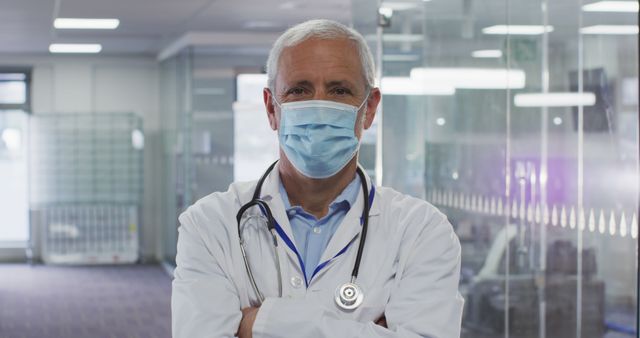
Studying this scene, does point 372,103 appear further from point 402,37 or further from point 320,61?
point 402,37

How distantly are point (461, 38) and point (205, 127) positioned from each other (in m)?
6.41

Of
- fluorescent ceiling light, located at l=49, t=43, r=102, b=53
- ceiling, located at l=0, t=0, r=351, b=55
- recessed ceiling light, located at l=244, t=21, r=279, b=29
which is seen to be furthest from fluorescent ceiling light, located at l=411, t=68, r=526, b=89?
fluorescent ceiling light, located at l=49, t=43, r=102, b=53

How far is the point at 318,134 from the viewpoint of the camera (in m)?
1.93

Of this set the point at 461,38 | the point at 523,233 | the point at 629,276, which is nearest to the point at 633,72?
the point at 629,276

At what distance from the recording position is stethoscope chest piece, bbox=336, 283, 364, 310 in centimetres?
186

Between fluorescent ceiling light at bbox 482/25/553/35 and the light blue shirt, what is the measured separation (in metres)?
3.08

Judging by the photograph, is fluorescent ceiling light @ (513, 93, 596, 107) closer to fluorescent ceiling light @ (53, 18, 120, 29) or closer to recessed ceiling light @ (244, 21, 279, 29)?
recessed ceiling light @ (244, 21, 279, 29)

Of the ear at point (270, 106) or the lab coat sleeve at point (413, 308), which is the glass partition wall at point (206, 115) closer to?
the ear at point (270, 106)

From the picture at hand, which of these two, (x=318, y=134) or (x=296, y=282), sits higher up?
(x=318, y=134)

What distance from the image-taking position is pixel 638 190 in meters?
3.95

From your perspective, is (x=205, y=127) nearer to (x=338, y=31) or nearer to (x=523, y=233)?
(x=523, y=233)

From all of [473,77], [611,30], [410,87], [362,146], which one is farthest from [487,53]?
[362,146]

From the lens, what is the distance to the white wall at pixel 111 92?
13.8 metres

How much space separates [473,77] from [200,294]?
148 inches
